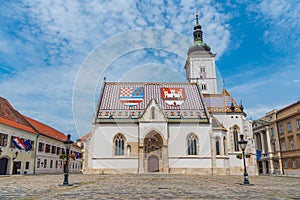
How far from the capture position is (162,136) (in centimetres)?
3347

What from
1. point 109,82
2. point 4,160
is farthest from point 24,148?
point 109,82

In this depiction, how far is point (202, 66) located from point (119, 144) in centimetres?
2798

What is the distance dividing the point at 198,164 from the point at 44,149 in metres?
25.0

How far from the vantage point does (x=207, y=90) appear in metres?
50.4

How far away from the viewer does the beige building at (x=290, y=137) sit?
3891 cm

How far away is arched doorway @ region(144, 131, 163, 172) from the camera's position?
33.5 m

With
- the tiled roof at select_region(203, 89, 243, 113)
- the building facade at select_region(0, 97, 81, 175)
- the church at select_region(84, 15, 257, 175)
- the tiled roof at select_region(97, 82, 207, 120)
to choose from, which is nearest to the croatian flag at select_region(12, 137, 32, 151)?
the building facade at select_region(0, 97, 81, 175)

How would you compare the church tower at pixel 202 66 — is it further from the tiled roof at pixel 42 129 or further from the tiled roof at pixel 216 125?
the tiled roof at pixel 42 129

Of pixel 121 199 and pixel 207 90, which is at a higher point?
pixel 207 90

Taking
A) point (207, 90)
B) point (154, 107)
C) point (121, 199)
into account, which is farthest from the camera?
point (207, 90)

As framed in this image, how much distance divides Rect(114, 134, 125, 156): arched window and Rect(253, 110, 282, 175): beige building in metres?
27.0

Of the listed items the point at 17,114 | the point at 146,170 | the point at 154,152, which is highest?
the point at 17,114

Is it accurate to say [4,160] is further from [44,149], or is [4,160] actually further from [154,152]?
[154,152]

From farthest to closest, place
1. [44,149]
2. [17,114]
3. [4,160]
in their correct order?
[44,149] < [17,114] < [4,160]
